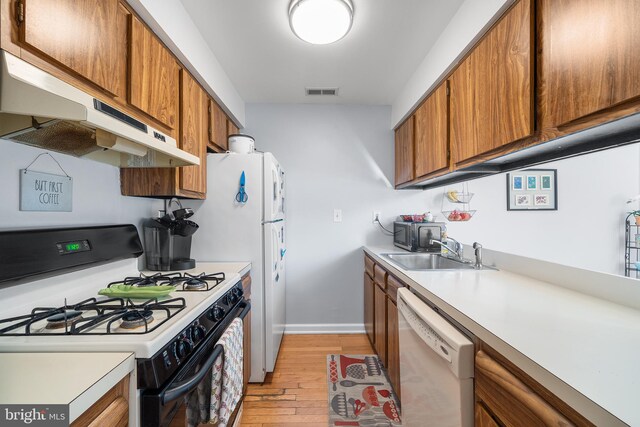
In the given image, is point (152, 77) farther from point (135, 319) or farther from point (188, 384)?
point (188, 384)

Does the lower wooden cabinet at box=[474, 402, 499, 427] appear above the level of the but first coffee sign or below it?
below

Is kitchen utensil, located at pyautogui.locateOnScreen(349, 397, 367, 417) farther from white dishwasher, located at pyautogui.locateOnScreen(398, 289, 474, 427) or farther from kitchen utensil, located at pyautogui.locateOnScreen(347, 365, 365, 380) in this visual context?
white dishwasher, located at pyautogui.locateOnScreen(398, 289, 474, 427)

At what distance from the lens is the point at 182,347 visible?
0.93 metres

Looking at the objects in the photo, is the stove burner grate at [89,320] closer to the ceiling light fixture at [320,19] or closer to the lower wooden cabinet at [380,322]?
the lower wooden cabinet at [380,322]

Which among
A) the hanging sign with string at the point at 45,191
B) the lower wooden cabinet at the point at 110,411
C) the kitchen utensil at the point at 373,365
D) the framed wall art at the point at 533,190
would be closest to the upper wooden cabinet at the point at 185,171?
the hanging sign with string at the point at 45,191

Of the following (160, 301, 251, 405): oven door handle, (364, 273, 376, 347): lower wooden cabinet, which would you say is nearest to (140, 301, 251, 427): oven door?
(160, 301, 251, 405): oven door handle

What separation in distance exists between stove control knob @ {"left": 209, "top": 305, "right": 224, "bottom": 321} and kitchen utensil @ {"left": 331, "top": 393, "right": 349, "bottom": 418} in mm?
1034

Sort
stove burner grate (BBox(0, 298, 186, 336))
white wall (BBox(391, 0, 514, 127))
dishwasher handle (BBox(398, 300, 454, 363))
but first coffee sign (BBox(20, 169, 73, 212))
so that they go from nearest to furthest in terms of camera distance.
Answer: stove burner grate (BBox(0, 298, 186, 336)) → dishwasher handle (BBox(398, 300, 454, 363)) → but first coffee sign (BBox(20, 169, 73, 212)) → white wall (BBox(391, 0, 514, 127))

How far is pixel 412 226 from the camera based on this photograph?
95.4 inches

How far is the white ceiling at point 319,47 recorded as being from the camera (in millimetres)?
1597

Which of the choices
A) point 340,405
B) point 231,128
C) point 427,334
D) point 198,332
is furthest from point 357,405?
point 231,128

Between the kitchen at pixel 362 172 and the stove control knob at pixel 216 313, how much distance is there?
5cm

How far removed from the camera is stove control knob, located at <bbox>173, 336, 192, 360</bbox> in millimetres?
897

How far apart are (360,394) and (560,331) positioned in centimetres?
147
